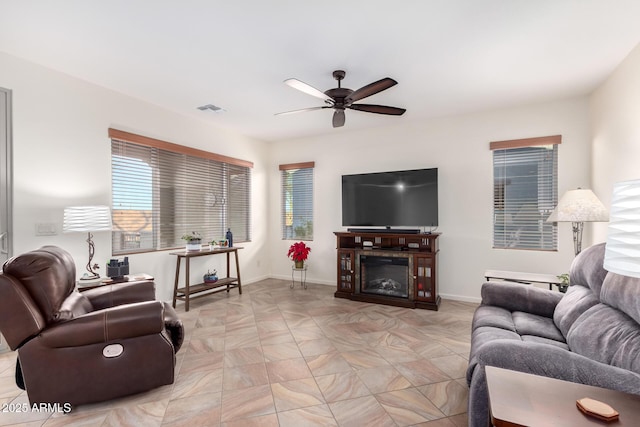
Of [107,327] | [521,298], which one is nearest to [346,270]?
[521,298]

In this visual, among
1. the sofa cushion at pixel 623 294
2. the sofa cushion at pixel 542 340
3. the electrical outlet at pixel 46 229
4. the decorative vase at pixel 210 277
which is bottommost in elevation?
the decorative vase at pixel 210 277

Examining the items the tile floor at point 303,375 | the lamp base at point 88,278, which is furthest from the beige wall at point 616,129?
the lamp base at point 88,278

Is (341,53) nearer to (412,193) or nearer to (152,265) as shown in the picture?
(412,193)

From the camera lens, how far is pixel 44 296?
1.83 meters

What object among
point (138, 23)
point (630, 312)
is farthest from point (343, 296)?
point (138, 23)

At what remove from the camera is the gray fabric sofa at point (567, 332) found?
4.17 feet

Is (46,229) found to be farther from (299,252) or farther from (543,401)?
(543,401)

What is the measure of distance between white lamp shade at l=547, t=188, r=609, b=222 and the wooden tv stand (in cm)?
137

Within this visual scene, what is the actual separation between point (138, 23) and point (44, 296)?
1.92 metres

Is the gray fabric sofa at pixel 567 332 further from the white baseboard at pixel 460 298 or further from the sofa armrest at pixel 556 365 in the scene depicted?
the white baseboard at pixel 460 298

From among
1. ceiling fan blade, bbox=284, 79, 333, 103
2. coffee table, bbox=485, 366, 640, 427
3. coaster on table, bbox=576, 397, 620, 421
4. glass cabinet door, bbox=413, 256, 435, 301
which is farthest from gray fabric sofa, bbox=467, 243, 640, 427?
ceiling fan blade, bbox=284, 79, 333, 103

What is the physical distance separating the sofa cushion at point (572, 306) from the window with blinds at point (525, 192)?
191 centimetres

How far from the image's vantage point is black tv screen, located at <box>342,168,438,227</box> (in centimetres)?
423

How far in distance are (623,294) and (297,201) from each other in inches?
178
